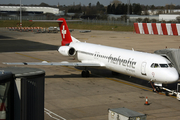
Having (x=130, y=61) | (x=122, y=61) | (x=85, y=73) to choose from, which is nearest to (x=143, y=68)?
(x=130, y=61)

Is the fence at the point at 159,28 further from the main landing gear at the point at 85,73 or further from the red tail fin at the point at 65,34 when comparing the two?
the main landing gear at the point at 85,73

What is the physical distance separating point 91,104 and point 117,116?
5.92m

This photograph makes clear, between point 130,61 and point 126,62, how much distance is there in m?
0.43

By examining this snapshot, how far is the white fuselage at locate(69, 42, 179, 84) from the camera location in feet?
59.9

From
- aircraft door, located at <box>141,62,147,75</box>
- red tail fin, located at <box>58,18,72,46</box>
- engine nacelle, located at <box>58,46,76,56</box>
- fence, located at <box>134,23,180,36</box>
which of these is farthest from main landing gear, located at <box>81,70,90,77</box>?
fence, located at <box>134,23,180,36</box>

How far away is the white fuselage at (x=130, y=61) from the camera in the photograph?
59.9 ft

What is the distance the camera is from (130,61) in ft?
67.4

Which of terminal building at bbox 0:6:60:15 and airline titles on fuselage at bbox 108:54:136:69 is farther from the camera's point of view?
terminal building at bbox 0:6:60:15

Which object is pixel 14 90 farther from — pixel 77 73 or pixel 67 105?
pixel 77 73

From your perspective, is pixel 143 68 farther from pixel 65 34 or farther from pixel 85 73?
pixel 65 34

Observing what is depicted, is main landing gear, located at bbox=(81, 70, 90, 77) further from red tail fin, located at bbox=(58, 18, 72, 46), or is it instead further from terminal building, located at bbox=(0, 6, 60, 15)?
terminal building, located at bbox=(0, 6, 60, 15)

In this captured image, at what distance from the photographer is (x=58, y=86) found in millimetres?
20859

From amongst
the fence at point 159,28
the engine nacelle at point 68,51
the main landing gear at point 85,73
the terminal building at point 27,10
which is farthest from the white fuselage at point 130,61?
the terminal building at point 27,10

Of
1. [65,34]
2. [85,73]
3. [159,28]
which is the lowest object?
[85,73]
